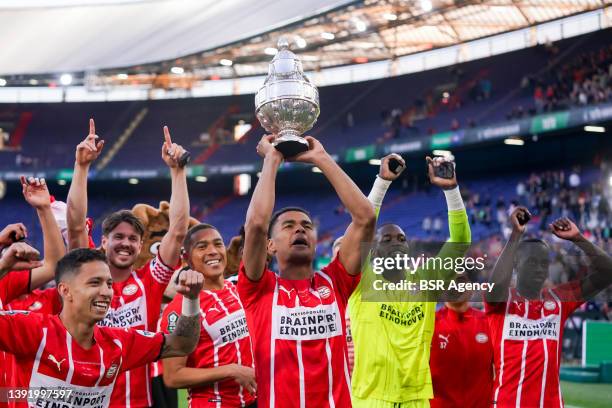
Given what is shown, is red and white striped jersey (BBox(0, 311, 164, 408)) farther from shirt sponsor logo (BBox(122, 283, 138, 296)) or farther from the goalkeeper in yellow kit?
the goalkeeper in yellow kit

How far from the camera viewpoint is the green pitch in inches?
438

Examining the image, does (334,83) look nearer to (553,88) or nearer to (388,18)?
(388,18)

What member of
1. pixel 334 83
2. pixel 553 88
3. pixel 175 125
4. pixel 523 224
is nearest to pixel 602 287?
pixel 523 224

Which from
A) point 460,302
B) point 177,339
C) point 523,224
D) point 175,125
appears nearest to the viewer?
point 177,339

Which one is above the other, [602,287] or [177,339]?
[602,287]

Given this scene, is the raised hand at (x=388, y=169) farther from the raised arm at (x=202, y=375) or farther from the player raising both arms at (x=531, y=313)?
the raised arm at (x=202, y=375)

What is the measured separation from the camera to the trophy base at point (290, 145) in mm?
3660

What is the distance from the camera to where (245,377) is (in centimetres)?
414

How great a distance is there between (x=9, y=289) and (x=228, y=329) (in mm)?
1264

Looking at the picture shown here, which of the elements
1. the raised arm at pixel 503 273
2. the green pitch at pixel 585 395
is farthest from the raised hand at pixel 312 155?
the green pitch at pixel 585 395

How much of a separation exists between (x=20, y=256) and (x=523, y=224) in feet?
9.41

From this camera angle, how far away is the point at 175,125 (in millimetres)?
34219

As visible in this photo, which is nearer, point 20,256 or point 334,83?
point 20,256

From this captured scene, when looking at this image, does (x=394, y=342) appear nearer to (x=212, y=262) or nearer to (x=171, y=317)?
(x=212, y=262)
